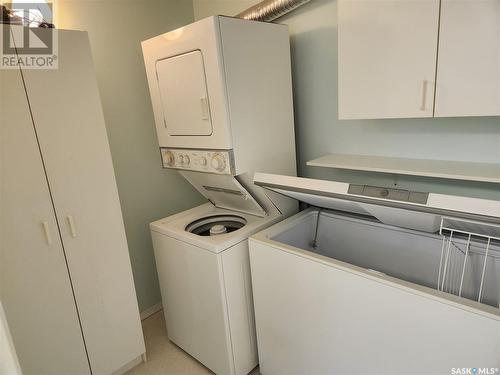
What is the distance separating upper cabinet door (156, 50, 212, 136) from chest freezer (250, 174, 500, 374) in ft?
1.80

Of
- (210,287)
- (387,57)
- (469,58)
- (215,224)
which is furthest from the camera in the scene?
(215,224)

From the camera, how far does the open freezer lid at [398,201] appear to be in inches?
48.2

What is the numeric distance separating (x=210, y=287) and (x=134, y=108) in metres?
1.63

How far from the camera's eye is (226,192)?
2408 mm

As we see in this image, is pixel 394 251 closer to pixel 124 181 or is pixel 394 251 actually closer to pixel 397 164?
pixel 397 164

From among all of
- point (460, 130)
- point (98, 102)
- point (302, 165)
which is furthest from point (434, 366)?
point (98, 102)

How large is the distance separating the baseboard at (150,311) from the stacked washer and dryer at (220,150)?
2.25 ft

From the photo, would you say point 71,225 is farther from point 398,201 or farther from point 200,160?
point 398,201

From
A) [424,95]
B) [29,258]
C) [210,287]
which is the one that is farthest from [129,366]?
[424,95]

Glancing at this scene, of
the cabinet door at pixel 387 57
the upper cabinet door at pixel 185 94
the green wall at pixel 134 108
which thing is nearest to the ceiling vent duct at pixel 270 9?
the cabinet door at pixel 387 57

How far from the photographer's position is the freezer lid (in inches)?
87.0

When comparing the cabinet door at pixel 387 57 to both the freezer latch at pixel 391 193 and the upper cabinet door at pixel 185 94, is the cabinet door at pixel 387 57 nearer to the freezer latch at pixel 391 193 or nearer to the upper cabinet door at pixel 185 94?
the freezer latch at pixel 391 193

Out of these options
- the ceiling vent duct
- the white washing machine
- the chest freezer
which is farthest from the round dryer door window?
the ceiling vent duct

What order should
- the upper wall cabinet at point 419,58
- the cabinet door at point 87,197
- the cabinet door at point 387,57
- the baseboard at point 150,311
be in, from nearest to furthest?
1. the upper wall cabinet at point 419,58
2. the cabinet door at point 387,57
3. the cabinet door at point 87,197
4. the baseboard at point 150,311
